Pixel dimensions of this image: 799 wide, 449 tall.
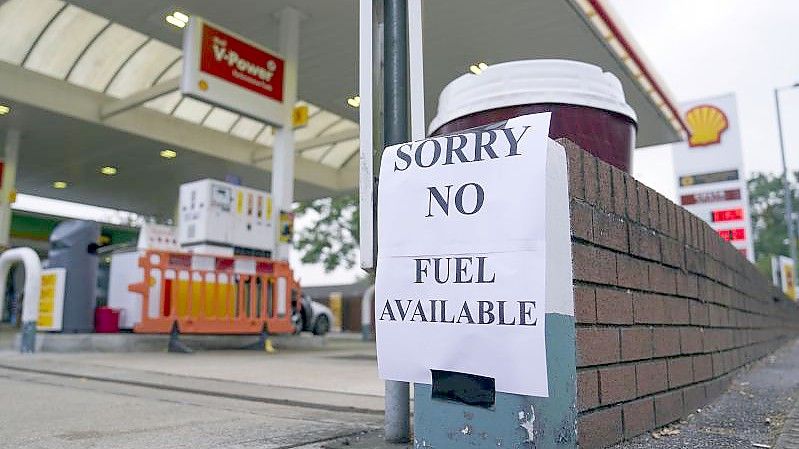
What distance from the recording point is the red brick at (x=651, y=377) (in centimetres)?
251

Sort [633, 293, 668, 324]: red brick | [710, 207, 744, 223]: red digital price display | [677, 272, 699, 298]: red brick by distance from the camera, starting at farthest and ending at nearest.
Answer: [710, 207, 744, 223]: red digital price display, [677, 272, 699, 298]: red brick, [633, 293, 668, 324]: red brick

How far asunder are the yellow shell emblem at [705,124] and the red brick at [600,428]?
1407 centimetres

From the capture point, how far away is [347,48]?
11648 millimetres

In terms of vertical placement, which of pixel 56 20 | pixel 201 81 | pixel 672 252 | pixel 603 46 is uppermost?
pixel 56 20

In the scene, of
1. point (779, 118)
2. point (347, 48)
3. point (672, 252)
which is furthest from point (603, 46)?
point (779, 118)

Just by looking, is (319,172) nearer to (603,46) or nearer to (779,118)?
(603,46)

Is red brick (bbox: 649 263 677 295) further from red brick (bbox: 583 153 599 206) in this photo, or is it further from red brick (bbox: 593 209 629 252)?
red brick (bbox: 583 153 599 206)

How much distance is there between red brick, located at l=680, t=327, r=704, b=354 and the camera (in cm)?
312

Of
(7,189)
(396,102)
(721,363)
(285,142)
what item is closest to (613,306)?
(396,102)

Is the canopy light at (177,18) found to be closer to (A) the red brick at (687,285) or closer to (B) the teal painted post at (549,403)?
(A) the red brick at (687,285)

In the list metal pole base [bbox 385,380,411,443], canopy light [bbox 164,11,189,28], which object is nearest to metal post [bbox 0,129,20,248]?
canopy light [bbox 164,11,189,28]

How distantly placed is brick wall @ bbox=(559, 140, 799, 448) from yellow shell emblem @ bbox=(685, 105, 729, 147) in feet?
39.2

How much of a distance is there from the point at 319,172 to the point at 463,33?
9307 mm

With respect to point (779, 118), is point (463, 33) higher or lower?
lower
